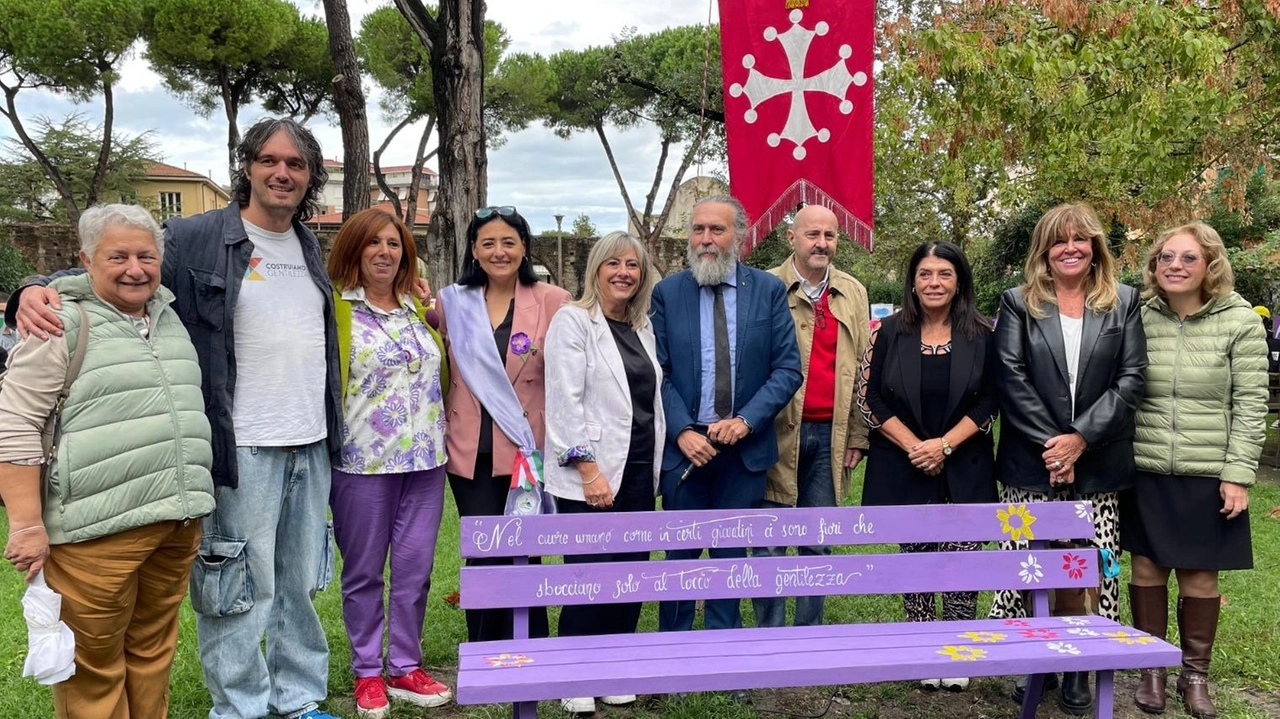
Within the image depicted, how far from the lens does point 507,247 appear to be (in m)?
3.52

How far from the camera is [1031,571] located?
128 inches

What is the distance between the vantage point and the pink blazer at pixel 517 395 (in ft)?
11.3

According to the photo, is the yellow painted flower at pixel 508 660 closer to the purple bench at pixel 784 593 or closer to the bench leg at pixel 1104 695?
the purple bench at pixel 784 593

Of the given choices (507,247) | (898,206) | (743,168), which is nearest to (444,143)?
(743,168)

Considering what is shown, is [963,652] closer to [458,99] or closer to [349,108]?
[458,99]

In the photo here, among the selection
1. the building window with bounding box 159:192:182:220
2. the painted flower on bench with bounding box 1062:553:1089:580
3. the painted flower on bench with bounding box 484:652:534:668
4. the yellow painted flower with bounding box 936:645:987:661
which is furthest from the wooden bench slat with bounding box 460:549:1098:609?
the building window with bounding box 159:192:182:220

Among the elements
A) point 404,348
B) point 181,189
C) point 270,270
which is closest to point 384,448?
point 404,348

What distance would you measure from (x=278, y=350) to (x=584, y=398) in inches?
43.2

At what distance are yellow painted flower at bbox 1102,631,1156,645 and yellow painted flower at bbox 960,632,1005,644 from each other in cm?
37

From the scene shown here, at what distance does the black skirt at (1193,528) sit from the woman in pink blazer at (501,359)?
96.3 inches

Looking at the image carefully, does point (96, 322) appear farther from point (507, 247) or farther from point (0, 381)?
point (507, 247)

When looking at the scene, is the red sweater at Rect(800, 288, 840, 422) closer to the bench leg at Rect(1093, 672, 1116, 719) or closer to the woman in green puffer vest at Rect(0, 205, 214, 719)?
the bench leg at Rect(1093, 672, 1116, 719)

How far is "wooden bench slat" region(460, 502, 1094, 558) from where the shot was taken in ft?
10.1

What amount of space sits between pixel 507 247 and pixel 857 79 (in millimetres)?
2168
